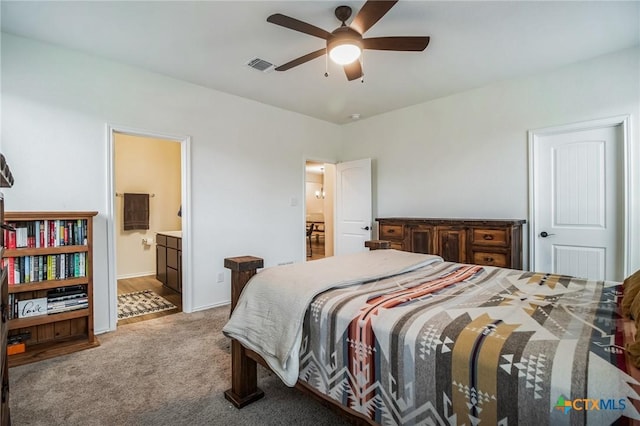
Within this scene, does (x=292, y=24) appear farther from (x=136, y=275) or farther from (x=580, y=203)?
(x=136, y=275)

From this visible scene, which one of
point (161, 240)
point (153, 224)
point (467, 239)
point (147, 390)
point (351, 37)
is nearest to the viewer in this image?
point (147, 390)

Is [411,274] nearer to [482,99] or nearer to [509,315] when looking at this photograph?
[509,315]

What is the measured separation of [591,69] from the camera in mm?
3002

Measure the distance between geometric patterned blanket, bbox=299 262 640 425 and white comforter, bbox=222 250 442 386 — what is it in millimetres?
66

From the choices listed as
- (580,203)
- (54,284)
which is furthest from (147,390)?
(580,203)

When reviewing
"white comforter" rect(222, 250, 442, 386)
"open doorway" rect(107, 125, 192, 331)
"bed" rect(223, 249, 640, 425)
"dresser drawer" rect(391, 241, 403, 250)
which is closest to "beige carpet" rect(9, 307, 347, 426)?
"bed" rect(223, 249, 640, 425)

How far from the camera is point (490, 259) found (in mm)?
3170

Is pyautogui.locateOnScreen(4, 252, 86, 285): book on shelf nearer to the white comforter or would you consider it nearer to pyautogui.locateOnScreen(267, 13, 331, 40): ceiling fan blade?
the white comforter

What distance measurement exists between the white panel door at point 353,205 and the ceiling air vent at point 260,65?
6.74ft

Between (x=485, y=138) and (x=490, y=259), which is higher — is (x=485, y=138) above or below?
above

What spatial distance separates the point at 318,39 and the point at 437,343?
2.51 metres

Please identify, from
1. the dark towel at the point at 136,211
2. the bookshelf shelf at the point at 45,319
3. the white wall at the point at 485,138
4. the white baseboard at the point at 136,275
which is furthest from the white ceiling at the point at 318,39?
the white baseboard at the point at 136,275

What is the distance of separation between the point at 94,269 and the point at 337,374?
272cm

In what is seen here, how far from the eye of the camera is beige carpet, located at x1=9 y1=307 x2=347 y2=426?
172 cm
